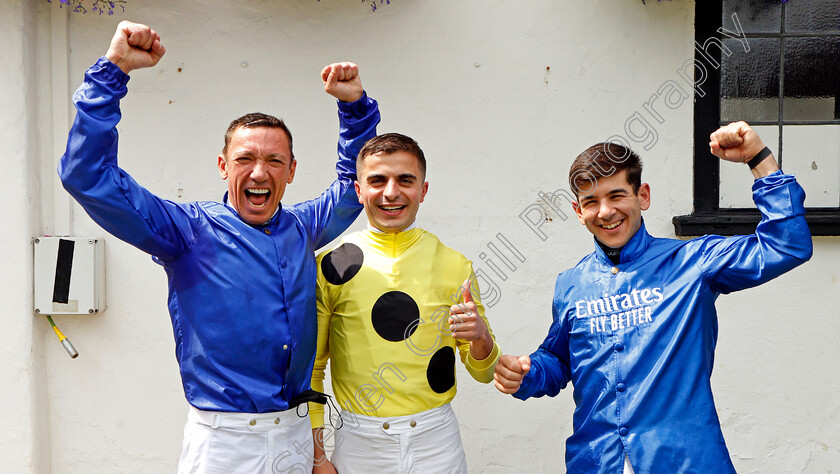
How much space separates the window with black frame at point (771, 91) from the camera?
3943mm

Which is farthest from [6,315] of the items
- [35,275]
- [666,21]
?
[666,21]

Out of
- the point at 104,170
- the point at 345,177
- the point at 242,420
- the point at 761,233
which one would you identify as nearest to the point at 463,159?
the point at 345,177

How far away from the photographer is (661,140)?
3.94 metres

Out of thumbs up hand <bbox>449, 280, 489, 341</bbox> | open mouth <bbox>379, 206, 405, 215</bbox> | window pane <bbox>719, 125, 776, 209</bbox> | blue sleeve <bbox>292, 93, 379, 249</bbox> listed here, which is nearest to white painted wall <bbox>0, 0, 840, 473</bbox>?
window pane <bbox>719, 125, 776, 209</bbox>

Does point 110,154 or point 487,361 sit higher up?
point 110,154

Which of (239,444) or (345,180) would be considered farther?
(345,180)

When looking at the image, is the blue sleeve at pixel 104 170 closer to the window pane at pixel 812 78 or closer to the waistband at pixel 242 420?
the waistband at pixel 242 420

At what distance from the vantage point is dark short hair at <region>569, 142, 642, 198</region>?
2492mm

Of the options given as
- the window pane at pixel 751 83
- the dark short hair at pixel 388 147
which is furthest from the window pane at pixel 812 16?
the dark short hair at pixel 388 147

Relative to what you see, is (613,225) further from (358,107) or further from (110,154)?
(110,154)

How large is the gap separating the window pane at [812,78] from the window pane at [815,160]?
9 centimetres

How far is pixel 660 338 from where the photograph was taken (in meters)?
2.34

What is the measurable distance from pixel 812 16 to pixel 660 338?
271 centimetres

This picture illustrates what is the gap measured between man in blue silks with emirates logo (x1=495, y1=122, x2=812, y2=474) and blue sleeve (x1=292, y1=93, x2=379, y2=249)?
865 mm
